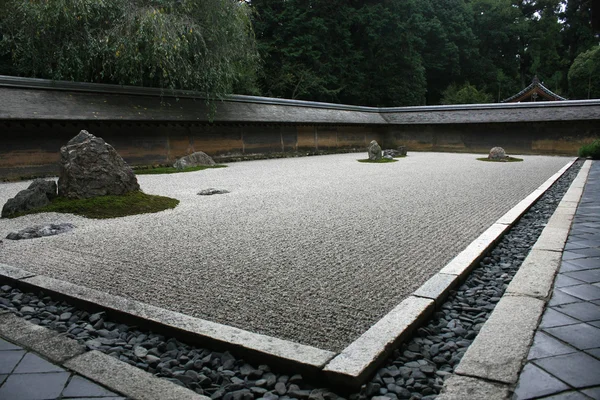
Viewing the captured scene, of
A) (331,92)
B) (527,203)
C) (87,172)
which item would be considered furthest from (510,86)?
(87,172)

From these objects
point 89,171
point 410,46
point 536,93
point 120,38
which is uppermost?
point 410,46

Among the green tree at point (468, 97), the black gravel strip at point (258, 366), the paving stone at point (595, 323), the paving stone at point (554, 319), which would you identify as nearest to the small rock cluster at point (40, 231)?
the black gravel strip at point (258, 366)

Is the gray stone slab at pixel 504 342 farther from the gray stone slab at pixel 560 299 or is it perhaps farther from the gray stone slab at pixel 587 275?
the gray stone slab at pixel 587 275

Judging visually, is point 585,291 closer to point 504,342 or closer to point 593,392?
point 504,342

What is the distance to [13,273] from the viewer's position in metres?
3.04

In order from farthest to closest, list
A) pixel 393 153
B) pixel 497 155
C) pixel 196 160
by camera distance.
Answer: pixel 393 153
pixel 497 155
pixel 196 160

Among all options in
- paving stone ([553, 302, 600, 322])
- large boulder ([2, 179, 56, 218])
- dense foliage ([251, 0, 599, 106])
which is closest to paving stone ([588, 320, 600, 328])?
paving stone ([553, 302, 600, 322])

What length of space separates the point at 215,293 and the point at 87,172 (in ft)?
12.9

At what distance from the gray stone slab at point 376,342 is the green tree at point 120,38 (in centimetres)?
1101

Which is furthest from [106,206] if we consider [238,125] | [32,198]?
[238,125]

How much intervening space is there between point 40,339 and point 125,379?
2.31ft

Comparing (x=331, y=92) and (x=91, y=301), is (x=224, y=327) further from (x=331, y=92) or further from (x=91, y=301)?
(x=331, y=92)

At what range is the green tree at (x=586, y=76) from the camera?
88.1ft

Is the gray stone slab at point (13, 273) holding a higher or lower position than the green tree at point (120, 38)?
lower
